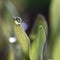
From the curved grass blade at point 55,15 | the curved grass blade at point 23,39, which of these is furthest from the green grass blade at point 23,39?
the curved grass blade at point 55,15

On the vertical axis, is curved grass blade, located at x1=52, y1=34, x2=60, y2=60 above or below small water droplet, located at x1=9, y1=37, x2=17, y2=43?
below

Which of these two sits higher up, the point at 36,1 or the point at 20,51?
the point at 36,1

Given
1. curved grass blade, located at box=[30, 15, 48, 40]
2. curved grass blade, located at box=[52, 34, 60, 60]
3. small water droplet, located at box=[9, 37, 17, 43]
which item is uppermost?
curved grass blade, located at box=[30, 15, 48, 40]

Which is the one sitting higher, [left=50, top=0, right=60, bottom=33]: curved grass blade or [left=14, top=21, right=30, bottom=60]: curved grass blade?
[left=50, top=0, right=60, bottom=33]: curved grass blade

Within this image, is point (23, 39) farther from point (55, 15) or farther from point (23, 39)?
point (55, 15)

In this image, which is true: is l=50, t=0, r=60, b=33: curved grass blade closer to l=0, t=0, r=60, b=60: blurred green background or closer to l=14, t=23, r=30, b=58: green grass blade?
l=0, t=0, r=60, b=60: blurred green background

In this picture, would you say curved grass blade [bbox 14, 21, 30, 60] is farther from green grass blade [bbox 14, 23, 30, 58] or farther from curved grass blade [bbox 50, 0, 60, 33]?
curved grass blade [bbox 50, 0, 60, 33]

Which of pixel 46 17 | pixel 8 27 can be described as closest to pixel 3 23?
pixel 8 27

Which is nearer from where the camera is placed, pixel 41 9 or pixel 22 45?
pixel 22 45

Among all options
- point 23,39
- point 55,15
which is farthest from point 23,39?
point 55,15

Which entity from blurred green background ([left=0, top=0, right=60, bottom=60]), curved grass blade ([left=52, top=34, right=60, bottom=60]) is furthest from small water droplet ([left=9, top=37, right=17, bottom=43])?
curved grass blade ([left=52, top=34, right=60, bottom=60])

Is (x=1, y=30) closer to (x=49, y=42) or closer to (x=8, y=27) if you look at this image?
(x=8, y=27)
